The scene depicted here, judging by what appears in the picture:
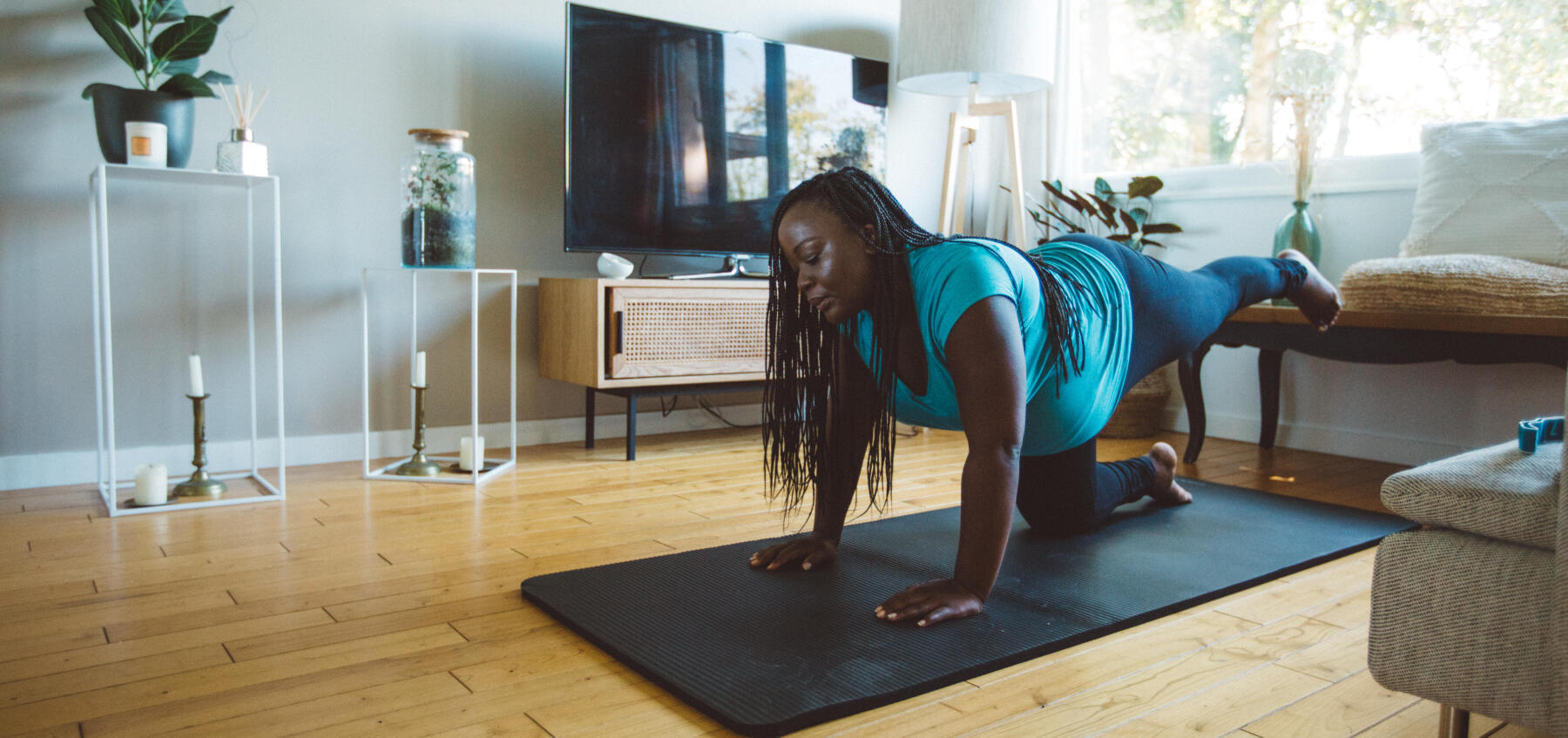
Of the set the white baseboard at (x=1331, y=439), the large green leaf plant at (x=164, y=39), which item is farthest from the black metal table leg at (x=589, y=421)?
the white baseboard at (x=1331, y=439)

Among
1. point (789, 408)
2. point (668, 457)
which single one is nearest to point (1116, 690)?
point (789, 408)

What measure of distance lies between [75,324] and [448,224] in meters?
0.89

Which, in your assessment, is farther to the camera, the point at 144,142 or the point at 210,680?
the point at 144,142

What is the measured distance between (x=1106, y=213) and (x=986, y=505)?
222 centimetres

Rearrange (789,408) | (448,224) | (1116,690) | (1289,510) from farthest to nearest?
(448,224), (1289,510), (789,408), (1116,690)

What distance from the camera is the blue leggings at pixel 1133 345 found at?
1.81 metres

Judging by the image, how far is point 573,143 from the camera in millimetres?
2758

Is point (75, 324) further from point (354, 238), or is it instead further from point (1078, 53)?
point (1078, 53)

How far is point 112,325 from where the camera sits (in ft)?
7.65

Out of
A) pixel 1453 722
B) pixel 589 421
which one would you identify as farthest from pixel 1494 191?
pixel 589 421

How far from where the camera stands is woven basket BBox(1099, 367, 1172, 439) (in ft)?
10.8

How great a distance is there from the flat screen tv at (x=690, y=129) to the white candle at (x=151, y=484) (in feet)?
3.79

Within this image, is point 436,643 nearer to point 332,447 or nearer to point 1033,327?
point 1033,327

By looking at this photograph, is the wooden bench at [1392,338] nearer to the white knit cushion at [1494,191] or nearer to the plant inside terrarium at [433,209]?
the white knit cushion at [1494,191]
